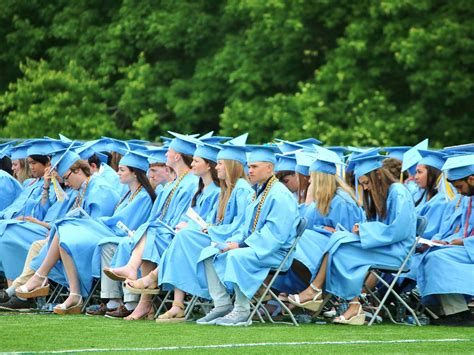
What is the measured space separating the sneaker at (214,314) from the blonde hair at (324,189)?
4.81 feet

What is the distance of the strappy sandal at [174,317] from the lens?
11516mm

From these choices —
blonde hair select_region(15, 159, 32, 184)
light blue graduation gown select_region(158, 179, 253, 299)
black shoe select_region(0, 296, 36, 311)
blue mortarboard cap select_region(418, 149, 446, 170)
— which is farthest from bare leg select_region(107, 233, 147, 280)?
blonde hair select_region(15, 159, 32, 184)

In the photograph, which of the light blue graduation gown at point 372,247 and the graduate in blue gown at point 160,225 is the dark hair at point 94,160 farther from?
the light blue graduation gown at point 372,247

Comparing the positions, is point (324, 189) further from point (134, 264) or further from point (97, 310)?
point (97, 310)

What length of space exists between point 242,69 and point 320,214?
14.4m

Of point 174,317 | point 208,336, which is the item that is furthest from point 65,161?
point 208,336

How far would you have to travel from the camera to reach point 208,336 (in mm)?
10188

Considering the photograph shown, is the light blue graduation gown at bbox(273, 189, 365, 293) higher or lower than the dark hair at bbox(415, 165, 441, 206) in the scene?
lower

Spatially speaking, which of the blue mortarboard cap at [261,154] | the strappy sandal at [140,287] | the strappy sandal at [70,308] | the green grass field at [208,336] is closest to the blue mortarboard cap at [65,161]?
the strappy sandal at [70,308]

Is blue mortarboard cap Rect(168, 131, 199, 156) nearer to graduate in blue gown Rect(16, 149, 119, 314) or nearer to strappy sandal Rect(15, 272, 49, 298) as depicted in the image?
graduate in blue gown Rect(16, 149, 119, 314)

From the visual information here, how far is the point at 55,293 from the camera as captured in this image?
13.4m

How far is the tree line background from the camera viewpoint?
2477 cm

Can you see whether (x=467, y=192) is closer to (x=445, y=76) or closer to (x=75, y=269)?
(x=75, y=269)

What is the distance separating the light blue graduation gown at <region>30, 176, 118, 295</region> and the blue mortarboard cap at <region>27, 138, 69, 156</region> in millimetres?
767
